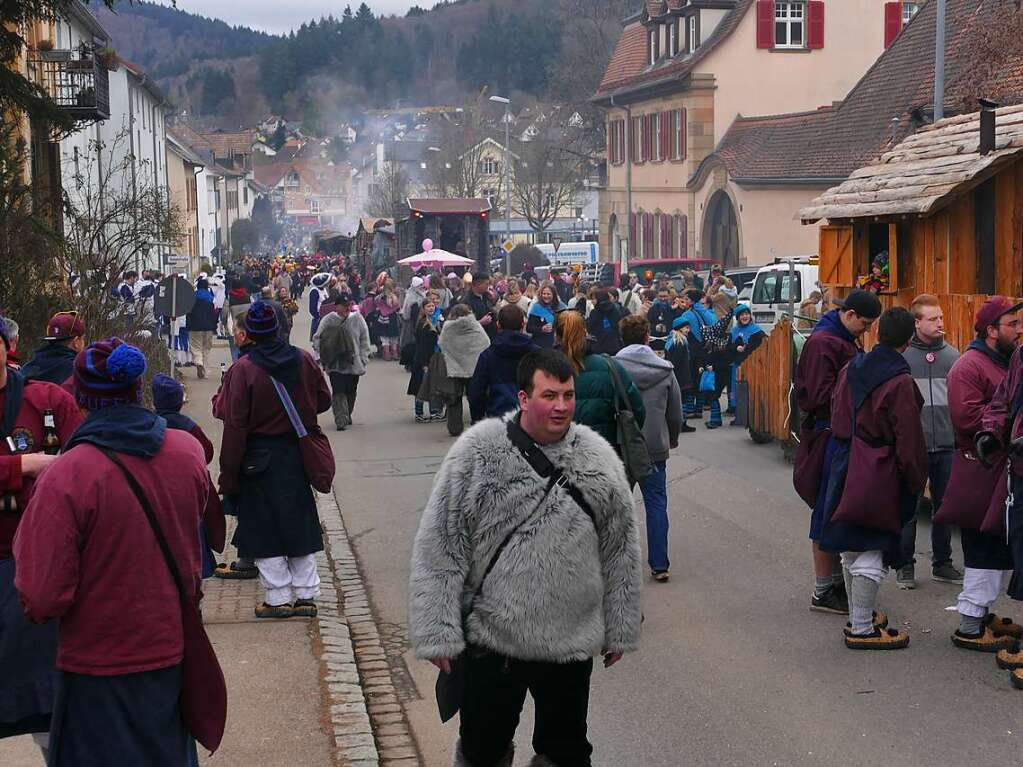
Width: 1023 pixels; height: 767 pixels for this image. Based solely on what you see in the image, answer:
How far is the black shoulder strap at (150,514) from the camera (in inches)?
176

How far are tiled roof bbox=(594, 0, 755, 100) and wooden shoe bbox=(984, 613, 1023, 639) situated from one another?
141 ft

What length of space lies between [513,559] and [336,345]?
13.9m

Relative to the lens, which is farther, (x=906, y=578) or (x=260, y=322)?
(x=906, y=578)

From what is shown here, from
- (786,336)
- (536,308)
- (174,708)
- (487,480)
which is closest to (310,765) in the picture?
(174,708)

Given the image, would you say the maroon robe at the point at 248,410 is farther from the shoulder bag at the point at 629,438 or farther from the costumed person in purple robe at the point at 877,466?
the costumed person in purple robe at the point at 877,466

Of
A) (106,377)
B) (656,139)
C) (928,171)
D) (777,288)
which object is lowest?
(106,377)

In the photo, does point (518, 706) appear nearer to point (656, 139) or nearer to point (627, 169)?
point (656, 139)

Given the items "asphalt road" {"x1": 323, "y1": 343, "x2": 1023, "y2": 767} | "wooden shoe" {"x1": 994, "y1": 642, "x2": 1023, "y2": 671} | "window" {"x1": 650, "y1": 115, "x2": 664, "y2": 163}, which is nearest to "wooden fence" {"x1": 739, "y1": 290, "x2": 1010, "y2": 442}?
"asphalt road" {"x1": 323, "y1": 343, "x2": 1023, "y2": 767}

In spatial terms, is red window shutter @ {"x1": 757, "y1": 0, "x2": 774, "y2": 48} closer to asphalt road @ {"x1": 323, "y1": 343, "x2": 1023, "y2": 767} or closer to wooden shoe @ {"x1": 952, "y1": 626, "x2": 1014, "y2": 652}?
asphalt road @ {"x1": 323, "y1": 343, "x2": 1023, "y2": 767}

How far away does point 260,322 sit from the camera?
27.0ft

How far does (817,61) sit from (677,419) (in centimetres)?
4298

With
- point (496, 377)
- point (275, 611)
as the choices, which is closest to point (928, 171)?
point (496, 377)

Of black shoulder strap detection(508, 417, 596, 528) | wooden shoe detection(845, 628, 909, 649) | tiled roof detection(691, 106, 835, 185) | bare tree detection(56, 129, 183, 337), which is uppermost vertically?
tiled roof detection(691, 106, 835, 185)

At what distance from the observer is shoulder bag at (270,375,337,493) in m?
8.21
